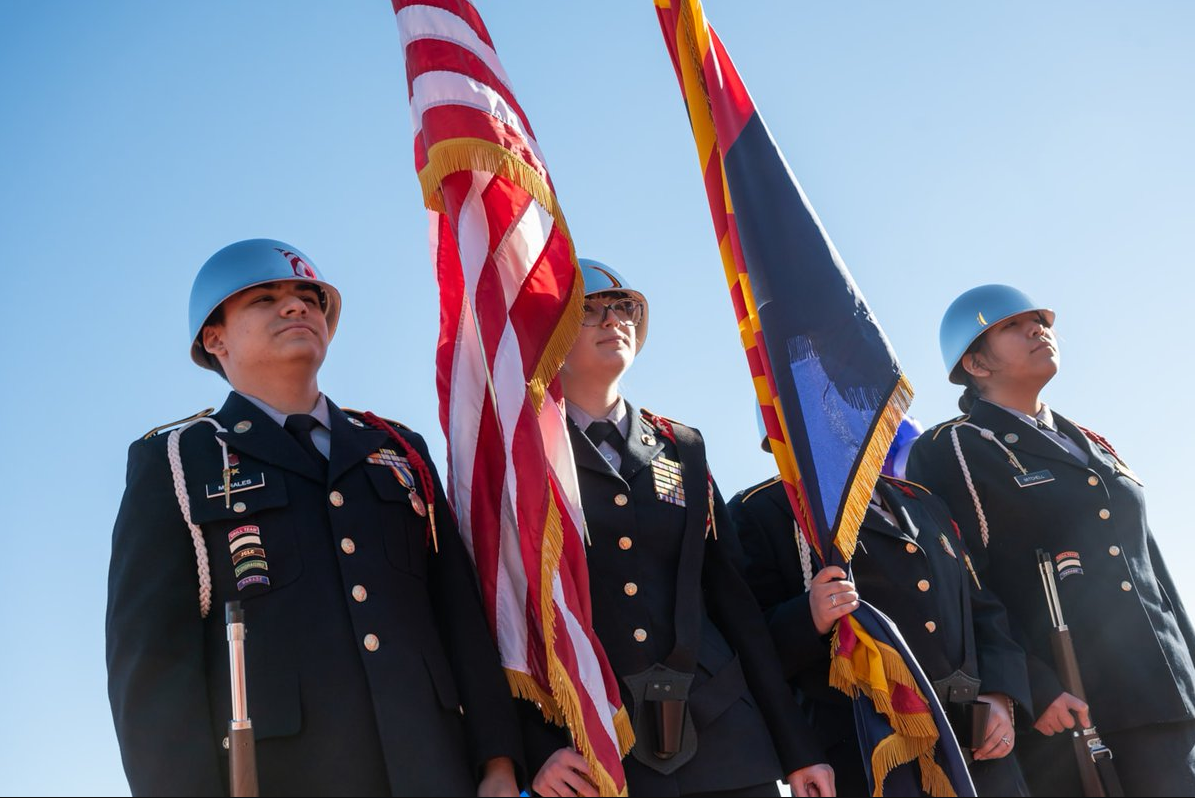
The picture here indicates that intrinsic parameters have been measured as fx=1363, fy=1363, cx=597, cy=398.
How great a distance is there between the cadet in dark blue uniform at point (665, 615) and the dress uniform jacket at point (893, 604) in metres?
0.42

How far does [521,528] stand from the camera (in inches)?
183

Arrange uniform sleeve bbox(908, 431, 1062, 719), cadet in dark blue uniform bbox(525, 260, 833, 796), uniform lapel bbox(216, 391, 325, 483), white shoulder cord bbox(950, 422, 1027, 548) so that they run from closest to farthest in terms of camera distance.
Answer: uniform lapel bbox(216, 391, 325, 483) → cadet in dark blue uniform bbox(525, 260, 833, 796) → uniform sleeve bbox(908, 431, 1062, 719) → white shoulder cord bbox(950, 422, 1027, 548)

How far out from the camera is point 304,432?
4570 mm

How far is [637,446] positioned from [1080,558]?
91.9 inches

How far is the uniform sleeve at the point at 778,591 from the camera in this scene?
5.19 metres

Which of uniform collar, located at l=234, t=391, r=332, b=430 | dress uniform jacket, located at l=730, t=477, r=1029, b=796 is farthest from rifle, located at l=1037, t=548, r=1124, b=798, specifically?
uniform collar, located at l=234, t=391, r=332, b=430

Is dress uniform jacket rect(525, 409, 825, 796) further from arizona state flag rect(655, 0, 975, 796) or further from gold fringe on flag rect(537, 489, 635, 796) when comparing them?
arizona state flag rect(655, 0, 975, 796)

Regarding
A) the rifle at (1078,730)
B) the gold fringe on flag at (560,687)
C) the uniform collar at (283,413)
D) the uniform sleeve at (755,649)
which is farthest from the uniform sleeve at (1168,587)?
the uniform collar at (283,413)

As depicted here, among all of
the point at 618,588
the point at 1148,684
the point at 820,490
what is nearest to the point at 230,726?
the point at 618,588

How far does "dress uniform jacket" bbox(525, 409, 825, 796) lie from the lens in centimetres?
456

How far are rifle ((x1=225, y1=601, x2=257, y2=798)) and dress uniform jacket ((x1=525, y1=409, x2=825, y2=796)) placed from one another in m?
1.04

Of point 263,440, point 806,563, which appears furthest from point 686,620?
point 263,440

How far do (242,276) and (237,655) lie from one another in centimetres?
149

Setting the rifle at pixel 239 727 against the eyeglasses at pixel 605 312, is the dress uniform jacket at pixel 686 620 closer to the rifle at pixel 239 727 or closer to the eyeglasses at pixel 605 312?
the eyeglasses at pixel 605 312
